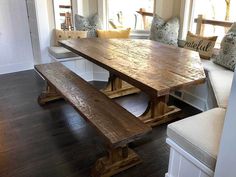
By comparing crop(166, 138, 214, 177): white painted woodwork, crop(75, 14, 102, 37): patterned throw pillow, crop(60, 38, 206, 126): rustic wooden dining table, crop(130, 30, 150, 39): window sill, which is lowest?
crop(166, 138, 214, 177): white painted woodwork

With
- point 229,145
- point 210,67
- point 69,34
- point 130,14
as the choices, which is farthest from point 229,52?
point 69,34

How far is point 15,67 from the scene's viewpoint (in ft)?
14.0

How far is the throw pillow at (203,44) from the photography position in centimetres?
305

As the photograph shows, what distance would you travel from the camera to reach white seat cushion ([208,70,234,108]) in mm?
1935

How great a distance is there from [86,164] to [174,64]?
47.8 inches

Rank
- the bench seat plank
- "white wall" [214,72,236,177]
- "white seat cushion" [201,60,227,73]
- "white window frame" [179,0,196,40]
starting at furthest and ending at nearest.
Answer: "white window frame" [179,0,196,40] < "white seat cushion" [201,60,227,73] < the bench seat plank < "white wall" [214,72,236,177]

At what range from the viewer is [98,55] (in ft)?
8.36

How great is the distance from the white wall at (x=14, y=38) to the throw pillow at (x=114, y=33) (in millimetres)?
1472

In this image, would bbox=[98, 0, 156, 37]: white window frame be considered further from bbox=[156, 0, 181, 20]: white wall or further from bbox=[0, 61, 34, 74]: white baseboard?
bbox=[0, 61, 34, 74]: white baseboard

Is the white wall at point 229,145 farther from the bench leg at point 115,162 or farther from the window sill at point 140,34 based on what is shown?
the window sill at point 140,34

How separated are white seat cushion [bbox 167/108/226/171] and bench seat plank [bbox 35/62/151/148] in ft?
0.97

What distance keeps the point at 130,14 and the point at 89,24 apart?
2.54 feet

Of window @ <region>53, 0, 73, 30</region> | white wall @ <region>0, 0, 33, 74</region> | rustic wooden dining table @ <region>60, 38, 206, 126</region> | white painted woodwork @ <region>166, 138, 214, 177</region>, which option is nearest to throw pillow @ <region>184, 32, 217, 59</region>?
rustic wooden dining table @ <region>60, 38, 206, 126</region>

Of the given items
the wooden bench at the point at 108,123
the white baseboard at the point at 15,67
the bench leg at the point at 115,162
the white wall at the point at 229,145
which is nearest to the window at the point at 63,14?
the white baseboard at the point at 15,67
